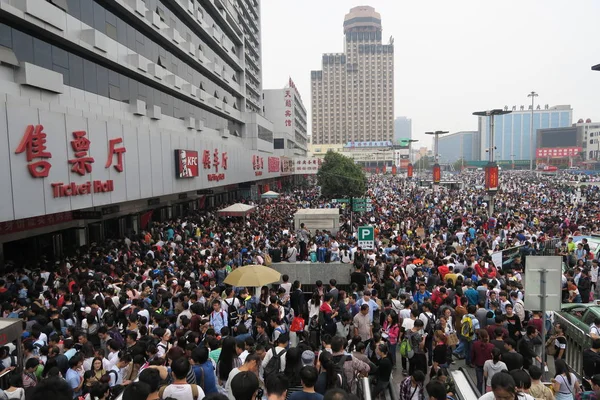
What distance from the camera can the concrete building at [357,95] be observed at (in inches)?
6339

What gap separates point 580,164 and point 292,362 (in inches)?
5255

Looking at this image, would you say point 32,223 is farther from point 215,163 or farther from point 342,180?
point 342,180

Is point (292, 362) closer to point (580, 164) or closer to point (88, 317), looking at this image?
point (88, 317)

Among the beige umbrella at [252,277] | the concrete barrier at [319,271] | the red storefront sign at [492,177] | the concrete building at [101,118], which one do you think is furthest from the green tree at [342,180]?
the beige umbrella at [252,277]

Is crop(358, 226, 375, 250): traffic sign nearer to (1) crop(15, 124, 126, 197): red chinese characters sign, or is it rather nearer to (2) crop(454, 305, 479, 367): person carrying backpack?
(2) crop(454, 305, 479, 367): person carrying backpack

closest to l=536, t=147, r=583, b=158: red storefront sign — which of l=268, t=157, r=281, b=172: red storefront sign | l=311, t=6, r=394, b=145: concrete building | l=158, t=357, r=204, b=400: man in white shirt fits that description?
l=311, t=6, r=394, b=145: concrete building

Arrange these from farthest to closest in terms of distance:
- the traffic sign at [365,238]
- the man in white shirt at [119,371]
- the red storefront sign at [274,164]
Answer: the red storefront sign at [274,164]
the traffic sign at [365,238]
the man in white shirt at [119,371]

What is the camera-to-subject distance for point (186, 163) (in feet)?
71.9

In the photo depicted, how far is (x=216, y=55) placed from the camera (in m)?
35.3

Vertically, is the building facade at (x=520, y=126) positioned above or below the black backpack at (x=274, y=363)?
above

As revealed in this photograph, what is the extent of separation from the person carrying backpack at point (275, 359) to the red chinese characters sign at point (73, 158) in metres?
9.02

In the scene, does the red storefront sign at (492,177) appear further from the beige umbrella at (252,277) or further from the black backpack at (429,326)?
the black backpack at (429,326)

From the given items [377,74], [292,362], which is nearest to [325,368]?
[292,362]

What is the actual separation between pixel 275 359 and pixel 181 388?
4.70 ft
